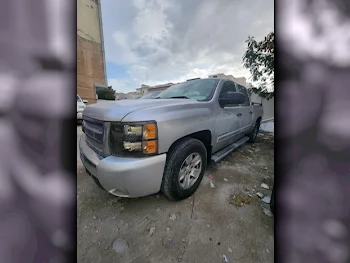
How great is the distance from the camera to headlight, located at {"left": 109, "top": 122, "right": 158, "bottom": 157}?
155 centimetres

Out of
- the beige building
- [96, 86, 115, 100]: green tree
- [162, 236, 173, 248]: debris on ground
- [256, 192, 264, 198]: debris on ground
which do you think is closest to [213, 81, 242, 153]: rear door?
[256, 192, 264, 198]: debris on ground

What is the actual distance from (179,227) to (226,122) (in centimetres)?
178

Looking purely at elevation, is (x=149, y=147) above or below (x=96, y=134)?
below

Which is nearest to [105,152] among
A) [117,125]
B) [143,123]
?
[117,125]

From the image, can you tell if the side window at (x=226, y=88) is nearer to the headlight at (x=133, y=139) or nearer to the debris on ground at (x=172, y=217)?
the headlight at (x=133, y=139)

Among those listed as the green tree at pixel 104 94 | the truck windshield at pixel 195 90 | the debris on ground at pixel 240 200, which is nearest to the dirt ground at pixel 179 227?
the debris on ground at pixel 240 200

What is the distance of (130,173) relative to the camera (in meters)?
1.52

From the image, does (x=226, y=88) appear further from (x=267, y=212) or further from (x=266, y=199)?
(x=267, y=212)

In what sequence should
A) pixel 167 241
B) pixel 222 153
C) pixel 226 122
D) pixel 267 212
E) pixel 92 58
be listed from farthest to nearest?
pixel 92 58, pixel 222 153, pixel 226 122, pixel 267 212, pixel 167 241

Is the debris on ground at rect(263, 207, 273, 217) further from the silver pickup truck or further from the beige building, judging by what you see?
the beige building

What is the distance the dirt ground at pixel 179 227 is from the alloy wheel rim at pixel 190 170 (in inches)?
10.0

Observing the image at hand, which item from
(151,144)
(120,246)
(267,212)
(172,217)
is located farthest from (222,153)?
(120,246)

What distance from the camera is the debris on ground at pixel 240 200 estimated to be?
217 centimetres

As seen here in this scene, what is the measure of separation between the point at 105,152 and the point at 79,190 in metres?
1.34
